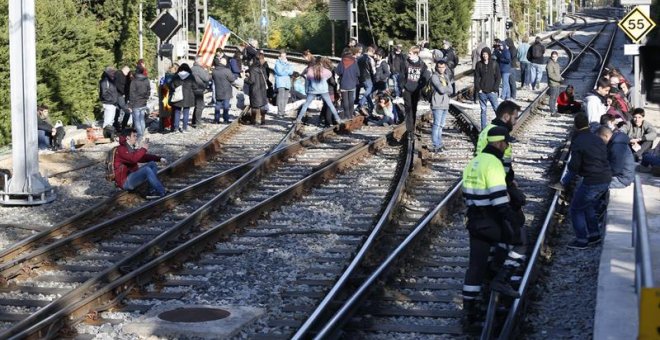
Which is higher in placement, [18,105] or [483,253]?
[18,105]

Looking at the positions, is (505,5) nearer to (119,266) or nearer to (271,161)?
(271,161)

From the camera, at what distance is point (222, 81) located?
24.6 meters

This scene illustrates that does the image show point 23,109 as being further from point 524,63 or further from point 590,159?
point 524,63

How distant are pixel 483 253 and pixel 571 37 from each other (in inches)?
2503

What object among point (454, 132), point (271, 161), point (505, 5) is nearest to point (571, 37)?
point (505, 5)

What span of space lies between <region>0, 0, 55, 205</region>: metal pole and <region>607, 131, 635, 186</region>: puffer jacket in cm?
790

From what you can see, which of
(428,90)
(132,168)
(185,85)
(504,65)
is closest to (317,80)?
(185,85)

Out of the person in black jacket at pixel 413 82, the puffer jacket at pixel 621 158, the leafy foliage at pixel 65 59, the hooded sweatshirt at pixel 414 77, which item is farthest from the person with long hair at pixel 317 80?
the puffer jacket at pixel 621 158

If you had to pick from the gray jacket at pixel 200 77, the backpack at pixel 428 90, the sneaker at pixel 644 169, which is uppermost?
the gray jacket at pixel 200 77

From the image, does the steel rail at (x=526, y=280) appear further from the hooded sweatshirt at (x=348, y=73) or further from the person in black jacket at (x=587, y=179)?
the hooded sweatshirt at (x=348, y=73)

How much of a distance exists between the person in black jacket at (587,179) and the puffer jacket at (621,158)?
120cm

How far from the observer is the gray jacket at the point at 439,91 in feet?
63.0

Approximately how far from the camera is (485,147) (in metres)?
9.55

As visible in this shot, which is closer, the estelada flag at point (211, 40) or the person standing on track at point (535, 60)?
the estelada flag at point (211, 40)
